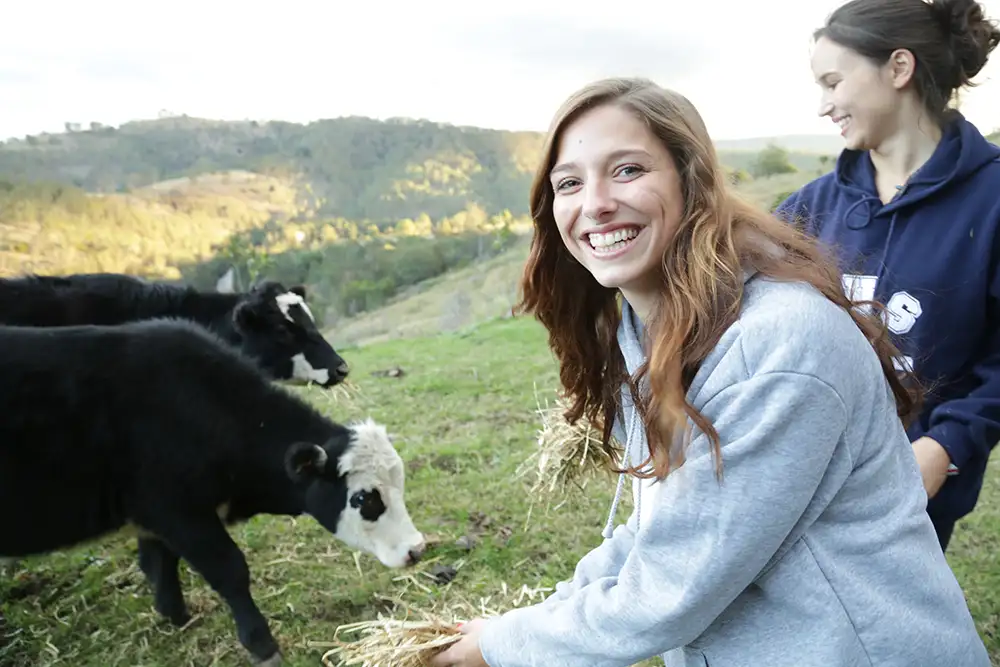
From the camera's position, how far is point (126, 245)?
2223 cm

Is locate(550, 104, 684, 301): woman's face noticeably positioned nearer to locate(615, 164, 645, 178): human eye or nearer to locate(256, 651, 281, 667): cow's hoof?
locate(615, 164, 645, 178): human eye

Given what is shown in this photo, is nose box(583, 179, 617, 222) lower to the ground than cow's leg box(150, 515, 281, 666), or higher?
higher

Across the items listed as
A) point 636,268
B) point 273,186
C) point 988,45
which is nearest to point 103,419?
point 636,268

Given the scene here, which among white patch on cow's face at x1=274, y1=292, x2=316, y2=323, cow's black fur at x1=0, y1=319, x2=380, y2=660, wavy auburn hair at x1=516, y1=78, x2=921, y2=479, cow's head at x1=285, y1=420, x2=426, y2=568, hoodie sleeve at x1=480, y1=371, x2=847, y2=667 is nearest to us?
hoodie sleeve at x1=480, y1=371, x2=847, y2=667

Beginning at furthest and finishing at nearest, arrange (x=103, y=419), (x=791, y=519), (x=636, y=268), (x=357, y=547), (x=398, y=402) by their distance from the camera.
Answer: (x=398, y=402) < (x=357, y=547) < (x=103, y=419) < (x=636, y=268) < (x=791, y=519)

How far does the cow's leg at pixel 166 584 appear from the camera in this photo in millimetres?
4020

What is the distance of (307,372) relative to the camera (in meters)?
7.56

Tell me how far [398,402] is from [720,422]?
275 inches

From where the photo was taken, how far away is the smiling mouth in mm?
1584

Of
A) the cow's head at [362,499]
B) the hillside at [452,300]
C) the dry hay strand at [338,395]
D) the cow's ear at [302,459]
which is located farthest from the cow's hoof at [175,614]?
the hillside at [452,300]

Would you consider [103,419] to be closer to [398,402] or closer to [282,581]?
[282,581]

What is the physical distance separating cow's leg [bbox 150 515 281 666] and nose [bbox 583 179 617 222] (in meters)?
2.98

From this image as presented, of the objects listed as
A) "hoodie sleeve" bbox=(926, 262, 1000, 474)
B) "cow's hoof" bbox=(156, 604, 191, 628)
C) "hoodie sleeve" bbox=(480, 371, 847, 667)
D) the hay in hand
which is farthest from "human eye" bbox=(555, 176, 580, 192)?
"cow's hoof" bbox=(156, 604, 191, 628)

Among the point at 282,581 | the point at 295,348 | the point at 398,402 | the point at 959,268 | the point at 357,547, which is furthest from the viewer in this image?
the point at 398,402
